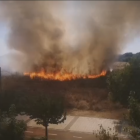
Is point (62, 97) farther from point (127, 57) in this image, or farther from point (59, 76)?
point (127, 57)

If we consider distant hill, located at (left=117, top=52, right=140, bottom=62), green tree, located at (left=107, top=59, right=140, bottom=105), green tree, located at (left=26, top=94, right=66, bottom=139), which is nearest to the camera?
green tree, located at (left=26, top=94, right=66, bottom=139)

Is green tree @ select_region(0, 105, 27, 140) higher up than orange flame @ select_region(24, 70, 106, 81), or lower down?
lower down

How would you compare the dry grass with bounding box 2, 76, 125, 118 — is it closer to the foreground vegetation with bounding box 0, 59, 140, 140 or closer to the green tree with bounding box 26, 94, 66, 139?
the foreground vegetation with bounding box 0, 59, 140, 140

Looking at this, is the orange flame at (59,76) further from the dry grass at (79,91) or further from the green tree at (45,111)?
the green tree at (45,111)

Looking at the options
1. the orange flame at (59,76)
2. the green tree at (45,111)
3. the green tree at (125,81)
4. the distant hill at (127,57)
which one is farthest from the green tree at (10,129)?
the orange flame at (59,76)

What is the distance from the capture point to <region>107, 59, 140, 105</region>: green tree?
32.9 feet

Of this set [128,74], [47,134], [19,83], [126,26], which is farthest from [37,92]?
[126,26]

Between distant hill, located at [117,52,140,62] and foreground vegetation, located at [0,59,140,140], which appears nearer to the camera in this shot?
foreground vegetation, located at [0,59,140,140]

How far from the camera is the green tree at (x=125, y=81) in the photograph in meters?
10.0

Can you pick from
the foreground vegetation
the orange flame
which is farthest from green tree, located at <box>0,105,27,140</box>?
the orange flame

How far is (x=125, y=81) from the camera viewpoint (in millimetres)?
10164

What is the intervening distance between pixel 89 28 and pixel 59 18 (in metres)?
1.87

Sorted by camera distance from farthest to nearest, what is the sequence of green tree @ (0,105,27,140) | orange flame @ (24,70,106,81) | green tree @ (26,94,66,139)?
orange flame @ (24,70,106,81) < green tree @ (26,94,66,139) < green tree @ (0,105,27,140)

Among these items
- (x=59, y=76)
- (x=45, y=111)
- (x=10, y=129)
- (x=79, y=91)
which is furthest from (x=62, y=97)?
(x=10, y=129)
